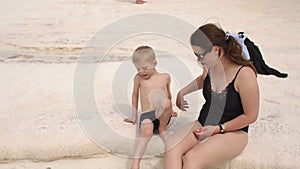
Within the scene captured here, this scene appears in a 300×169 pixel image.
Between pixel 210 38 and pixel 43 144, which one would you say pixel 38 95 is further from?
pixel 210 38

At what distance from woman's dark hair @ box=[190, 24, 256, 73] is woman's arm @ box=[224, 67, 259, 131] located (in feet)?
0.19

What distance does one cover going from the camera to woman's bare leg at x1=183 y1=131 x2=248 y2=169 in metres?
1.71

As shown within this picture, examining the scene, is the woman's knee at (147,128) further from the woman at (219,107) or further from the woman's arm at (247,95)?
the woman's arm at (247,95)

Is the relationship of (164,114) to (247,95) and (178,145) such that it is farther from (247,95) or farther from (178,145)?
(247,95)

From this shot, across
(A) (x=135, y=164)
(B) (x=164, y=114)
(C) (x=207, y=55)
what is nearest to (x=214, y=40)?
(C) (x=207, y=55)

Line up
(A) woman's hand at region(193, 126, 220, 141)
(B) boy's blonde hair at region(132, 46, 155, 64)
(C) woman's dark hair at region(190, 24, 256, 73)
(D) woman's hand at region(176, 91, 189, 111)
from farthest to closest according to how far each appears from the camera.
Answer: (D) woman's hand at region(176, 91, 189, 111), (B) boy's blonde hair at region(132, 46, 155, 64), (A) woman's hand at region(193, 126, 220, 141), (C) woman's dark hair at region(190, 24, 256, 73)

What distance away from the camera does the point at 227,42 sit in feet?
5.68

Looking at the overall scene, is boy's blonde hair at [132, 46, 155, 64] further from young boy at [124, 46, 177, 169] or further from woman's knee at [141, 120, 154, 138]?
woman's knee at [141, 120, 154, 138]

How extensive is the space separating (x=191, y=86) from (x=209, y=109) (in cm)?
23

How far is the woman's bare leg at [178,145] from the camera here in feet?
5.71

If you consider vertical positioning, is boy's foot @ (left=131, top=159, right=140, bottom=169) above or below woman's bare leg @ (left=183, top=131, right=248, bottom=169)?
below

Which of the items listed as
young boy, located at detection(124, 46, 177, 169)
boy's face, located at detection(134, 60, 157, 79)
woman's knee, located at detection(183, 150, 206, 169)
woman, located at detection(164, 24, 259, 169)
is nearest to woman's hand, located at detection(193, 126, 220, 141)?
woman, located at detection(164, 24, 259, 169)

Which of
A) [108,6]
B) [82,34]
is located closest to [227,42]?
[82,34]

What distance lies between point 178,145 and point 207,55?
0.41 m
